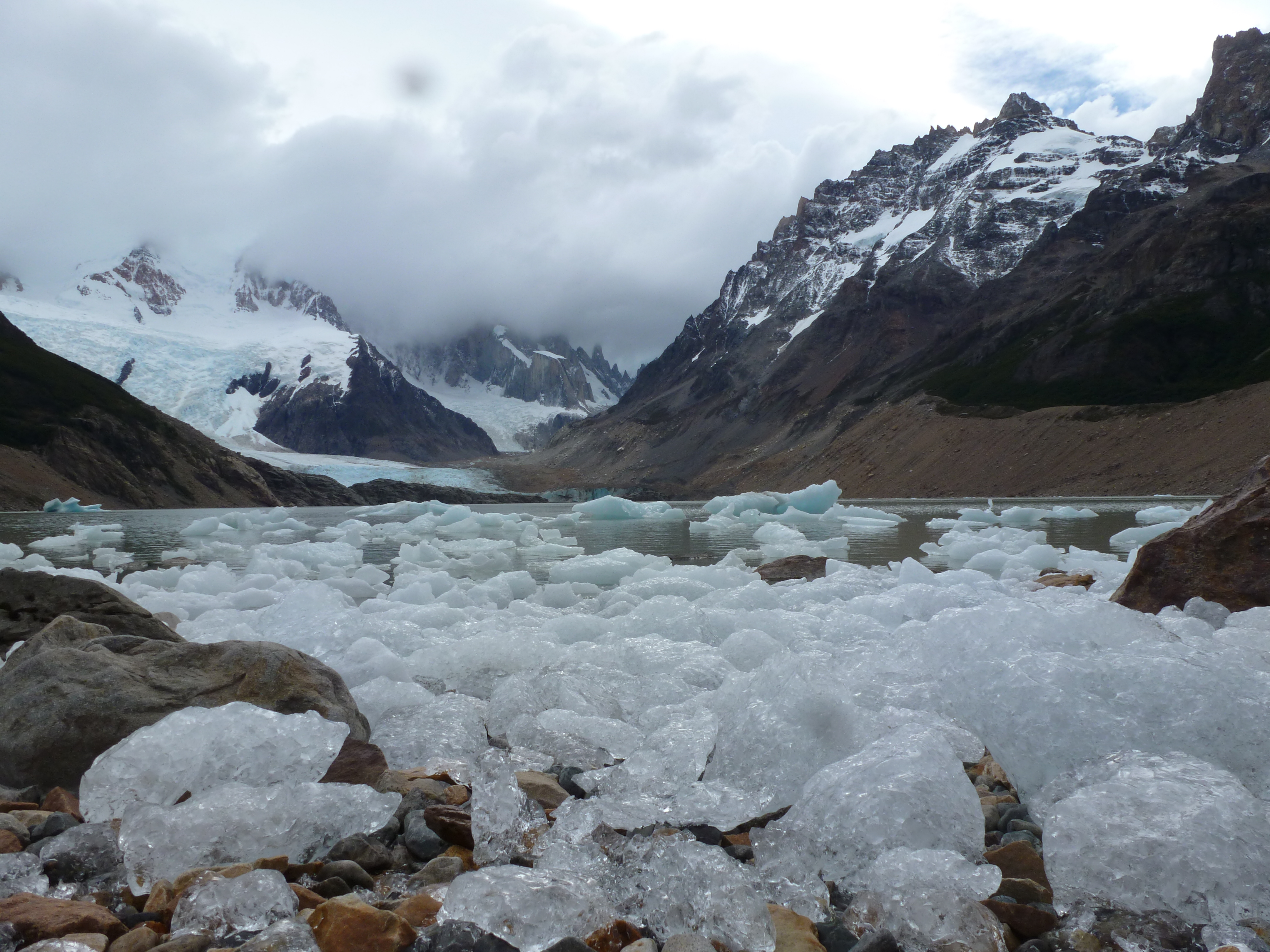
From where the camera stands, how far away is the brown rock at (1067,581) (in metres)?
7.18

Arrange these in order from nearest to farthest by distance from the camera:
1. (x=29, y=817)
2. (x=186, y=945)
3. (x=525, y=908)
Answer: (x=186, y=945) < (x=525, y=908) < (x=29, y=817)

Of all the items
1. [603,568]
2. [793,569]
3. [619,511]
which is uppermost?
[793,569]

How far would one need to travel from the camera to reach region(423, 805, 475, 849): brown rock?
8.12 feet

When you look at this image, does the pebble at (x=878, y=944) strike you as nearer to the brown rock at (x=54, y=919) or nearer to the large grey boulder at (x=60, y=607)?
the brown rock at (x=54, y=919)

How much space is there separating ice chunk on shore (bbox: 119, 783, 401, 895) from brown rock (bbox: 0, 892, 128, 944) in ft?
0.71

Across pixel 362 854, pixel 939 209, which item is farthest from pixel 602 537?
pixel 939 209

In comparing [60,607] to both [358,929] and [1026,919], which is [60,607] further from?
[1026,919]

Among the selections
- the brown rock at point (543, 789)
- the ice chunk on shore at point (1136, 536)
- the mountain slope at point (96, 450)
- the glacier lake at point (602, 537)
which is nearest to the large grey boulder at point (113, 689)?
the brown rock at point (543, 789)

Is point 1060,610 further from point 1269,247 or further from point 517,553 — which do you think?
point 1269,247

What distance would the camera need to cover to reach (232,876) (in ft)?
6.82

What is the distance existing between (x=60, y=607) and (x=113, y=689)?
2094 mm

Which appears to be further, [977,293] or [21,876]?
[977,293]

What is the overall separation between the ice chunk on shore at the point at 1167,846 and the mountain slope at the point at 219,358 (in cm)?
11563

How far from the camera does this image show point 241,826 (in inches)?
90.7
